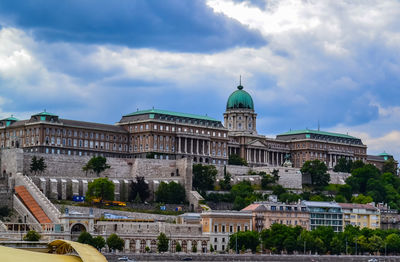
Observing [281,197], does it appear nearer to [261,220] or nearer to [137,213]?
[261,220]

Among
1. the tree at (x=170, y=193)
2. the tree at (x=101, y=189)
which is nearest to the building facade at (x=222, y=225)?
the tree at (x=170, y=193)

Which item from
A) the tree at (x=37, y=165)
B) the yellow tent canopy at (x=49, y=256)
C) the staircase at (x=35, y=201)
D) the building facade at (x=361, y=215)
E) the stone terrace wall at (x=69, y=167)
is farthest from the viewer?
the building facade at (x=361, y=215)

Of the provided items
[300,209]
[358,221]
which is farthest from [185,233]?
[358,221]

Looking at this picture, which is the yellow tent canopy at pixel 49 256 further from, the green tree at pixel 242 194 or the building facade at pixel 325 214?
the building facade at pixel 325 214

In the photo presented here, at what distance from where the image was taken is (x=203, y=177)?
188m

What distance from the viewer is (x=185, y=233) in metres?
158

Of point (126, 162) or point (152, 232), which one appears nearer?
point (152, 232)

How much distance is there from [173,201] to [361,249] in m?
35.9

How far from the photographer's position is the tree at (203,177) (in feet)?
612

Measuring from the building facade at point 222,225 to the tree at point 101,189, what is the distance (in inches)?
681

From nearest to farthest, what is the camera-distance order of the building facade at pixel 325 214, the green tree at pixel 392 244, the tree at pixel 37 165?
the tree at pixel 37 165
the green tree at pixel 392 244
the building facade at pixel 325 214

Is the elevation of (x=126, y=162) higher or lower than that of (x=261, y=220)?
higher

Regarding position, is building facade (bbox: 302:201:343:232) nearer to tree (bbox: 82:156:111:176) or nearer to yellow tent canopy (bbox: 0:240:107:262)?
tree (bbox: 82:156:111:176)

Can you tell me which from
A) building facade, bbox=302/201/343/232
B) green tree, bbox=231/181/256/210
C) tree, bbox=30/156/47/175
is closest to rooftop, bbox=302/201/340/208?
building facade, bbox=302/201/343/232
